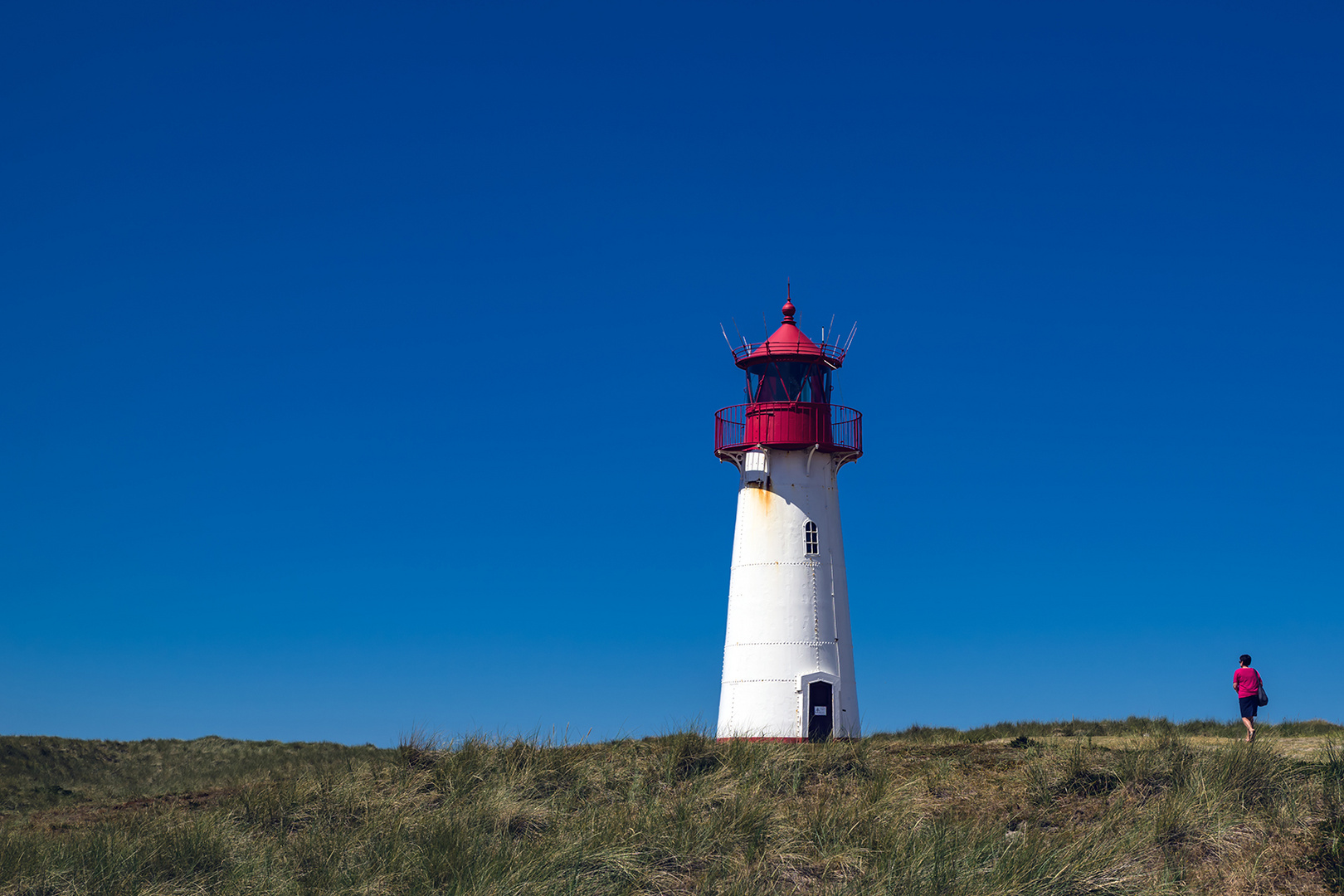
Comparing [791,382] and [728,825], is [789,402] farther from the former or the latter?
[728,825]

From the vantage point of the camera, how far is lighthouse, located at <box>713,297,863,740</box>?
3022cm

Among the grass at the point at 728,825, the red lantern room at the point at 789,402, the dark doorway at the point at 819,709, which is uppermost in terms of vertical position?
the red lantern room at the point at 789,402

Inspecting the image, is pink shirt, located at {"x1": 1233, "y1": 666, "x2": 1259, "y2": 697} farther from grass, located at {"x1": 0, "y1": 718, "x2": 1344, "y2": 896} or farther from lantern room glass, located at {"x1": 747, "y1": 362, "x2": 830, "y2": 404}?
lantern room glass, located at {"x1": 747, "y1": 362, "x2": 830, "y2": 404}

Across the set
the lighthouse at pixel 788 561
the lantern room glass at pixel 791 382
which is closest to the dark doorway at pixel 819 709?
the lighthouse at pixel 788 561

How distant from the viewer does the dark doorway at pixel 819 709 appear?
29872 millimetres

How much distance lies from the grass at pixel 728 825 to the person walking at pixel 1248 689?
53.6 inches

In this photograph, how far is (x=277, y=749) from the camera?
35.8m

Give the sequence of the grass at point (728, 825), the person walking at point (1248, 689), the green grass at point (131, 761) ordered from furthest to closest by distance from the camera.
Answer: the green grass at point (131, 761), the person walking at point (1248, 689), the grass at point (728, 825)

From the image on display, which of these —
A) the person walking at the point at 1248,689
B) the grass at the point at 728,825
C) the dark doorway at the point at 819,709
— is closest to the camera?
the grass at the point at 728,825

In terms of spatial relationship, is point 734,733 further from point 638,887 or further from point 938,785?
point 638,887

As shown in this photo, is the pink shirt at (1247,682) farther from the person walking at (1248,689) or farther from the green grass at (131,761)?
the green grass at (131,761)

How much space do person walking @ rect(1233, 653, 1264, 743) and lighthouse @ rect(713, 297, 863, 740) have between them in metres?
10.5

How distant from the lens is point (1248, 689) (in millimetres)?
21594

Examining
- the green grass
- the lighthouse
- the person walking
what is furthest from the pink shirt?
the green grass
